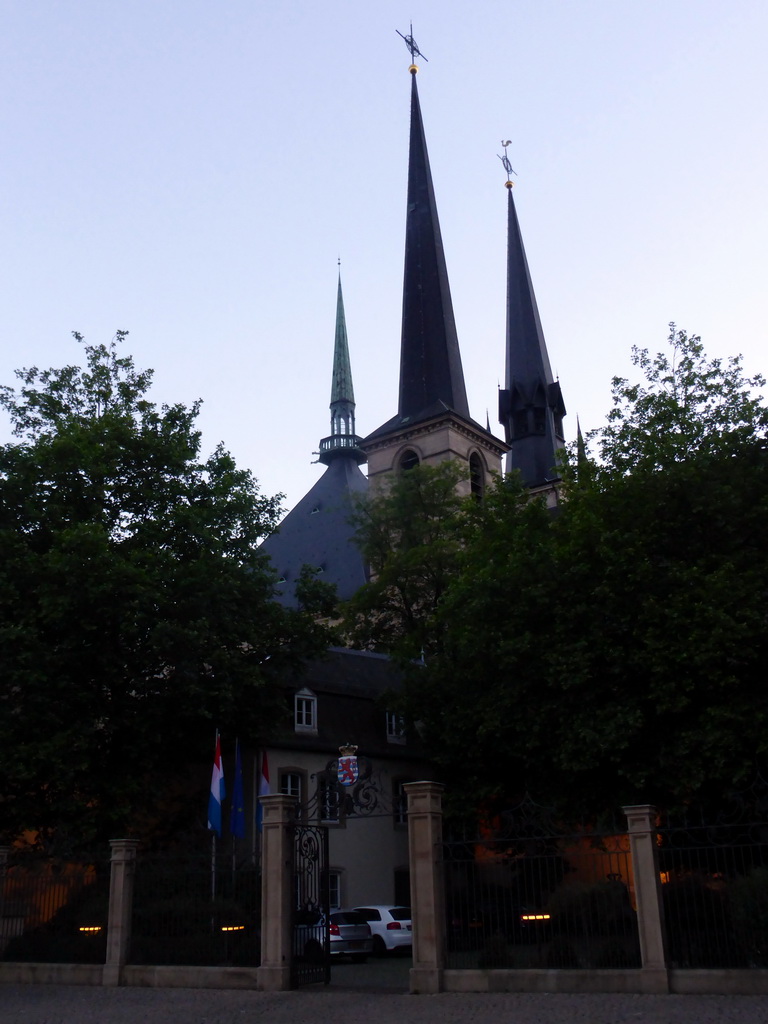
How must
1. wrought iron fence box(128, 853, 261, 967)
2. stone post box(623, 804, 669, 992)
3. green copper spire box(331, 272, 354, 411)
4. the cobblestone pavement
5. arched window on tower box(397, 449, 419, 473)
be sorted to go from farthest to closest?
green copper spire box(331, 272, 354, 411)
arched window on tower box(397, 449, 419, 473)
wrought iron fence box(128, 853, 261, 967)
stone post box(623, 804, 669, 992)
the cobblestone pavement

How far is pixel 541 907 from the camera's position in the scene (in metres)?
15.4

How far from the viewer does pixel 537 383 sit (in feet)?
228

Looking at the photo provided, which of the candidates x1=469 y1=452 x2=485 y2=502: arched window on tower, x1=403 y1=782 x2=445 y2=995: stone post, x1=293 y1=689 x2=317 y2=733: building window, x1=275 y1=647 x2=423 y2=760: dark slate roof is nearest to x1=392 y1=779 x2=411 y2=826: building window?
x1=275 y1=647 x2=423 y2=760: dark slate roof

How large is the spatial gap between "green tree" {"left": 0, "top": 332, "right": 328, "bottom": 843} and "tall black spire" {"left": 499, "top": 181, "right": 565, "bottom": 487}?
4132 centimetres

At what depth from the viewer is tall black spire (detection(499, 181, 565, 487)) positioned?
69.4 metres

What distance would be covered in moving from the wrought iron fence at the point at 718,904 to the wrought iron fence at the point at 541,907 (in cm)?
59

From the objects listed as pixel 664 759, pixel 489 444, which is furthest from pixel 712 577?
pixel 489 444

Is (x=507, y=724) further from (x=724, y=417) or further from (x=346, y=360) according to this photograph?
(x=346, y=360)

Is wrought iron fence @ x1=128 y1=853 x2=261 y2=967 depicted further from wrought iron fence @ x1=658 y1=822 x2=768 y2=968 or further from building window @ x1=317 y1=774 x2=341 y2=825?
wrought iron fence @ x1=658 y1=822 x2=768 y2=968

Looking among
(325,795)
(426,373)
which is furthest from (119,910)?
(426,373)

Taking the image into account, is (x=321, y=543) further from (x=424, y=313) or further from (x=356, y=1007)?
(x=356, y=1007)

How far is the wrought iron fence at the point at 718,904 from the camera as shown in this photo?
14.0 meters

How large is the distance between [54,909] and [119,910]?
1872 millimetres

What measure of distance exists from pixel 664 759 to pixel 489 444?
3979cm
